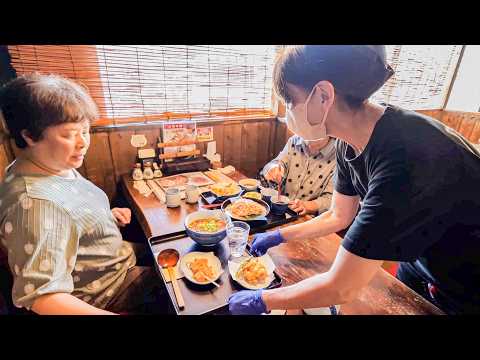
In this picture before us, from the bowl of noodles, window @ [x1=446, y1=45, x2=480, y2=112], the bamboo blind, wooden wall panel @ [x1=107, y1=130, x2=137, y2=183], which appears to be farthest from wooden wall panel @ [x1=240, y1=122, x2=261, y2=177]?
window @ [x1=446, y1=45, x2=480, y2=112]

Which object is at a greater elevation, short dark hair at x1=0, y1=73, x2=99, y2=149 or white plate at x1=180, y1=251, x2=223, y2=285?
short dark hair at x1=0, y1=73, x2=99, y2=149

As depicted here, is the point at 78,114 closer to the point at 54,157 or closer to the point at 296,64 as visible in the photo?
the point at 54,157

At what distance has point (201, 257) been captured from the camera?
1.17m

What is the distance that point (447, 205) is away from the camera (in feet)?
2.51

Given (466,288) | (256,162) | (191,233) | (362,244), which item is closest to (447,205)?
(362,244)

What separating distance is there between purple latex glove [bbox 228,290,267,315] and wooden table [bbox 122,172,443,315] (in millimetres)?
145

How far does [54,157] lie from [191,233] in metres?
0.71

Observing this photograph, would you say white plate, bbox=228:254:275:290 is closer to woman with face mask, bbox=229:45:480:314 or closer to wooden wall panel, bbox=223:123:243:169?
woman with face mask, bbox=229:45:480:314

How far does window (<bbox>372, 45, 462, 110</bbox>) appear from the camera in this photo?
378 cm

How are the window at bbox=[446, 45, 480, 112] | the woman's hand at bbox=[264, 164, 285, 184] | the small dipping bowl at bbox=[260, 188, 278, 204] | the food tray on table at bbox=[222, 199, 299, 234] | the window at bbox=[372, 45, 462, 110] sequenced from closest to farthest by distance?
the food tray on table at bbox=[222, 199, 299, 234], the small dipping bowl at bbox=[260, 188, 278, 204], the woman's hand at bbox=[264, 164, 285, 184], the window at bbox=[372, 45, 462, 110], the window at bbox=[446, 45, 480, 112]

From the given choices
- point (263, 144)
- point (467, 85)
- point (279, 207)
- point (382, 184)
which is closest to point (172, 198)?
point (279, 207)

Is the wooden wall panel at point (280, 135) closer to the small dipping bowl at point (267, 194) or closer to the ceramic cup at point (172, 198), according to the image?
the small dipping bowl at point (267, 194)

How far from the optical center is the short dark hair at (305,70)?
82 centimetres

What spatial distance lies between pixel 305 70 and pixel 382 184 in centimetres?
47
